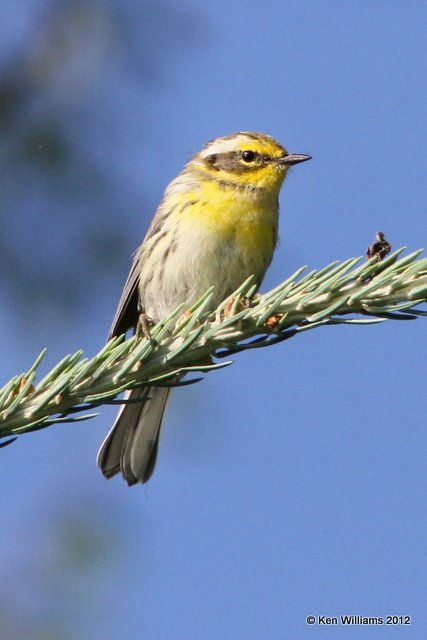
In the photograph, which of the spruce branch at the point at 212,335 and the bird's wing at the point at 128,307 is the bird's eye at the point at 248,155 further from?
the spruce branch at the point at 212,335

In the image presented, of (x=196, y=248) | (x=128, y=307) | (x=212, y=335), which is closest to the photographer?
(x=212, y=335)

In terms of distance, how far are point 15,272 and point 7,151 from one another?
Answer: 512mm

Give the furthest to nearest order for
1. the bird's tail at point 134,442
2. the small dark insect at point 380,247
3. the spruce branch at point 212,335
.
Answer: the bird's tail at point 134,442 → the small dark insect at point 380,247 → the spruce branch at point 212,335

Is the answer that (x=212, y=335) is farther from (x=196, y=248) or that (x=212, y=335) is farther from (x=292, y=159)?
(x=292, y=159)

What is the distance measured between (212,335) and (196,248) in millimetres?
1722

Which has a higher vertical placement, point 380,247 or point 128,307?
point 128,307

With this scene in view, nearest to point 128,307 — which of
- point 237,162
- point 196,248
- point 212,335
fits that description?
point 196,248

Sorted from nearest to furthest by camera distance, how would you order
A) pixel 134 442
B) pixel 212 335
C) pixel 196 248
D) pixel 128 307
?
pixel 212 335, pixel 134 442, pixel 196 248, pixel 128 307

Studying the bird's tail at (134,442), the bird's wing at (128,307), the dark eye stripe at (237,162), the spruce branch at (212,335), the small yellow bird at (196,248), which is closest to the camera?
the spruce branch at (212,335)

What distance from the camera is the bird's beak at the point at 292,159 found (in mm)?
4605

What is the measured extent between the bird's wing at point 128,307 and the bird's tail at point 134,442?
0.34 m

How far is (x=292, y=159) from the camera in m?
4.63

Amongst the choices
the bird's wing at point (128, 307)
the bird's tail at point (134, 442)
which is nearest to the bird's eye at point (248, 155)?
the bird's wing at point (128, 307)

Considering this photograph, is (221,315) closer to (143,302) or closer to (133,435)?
(133,435)
